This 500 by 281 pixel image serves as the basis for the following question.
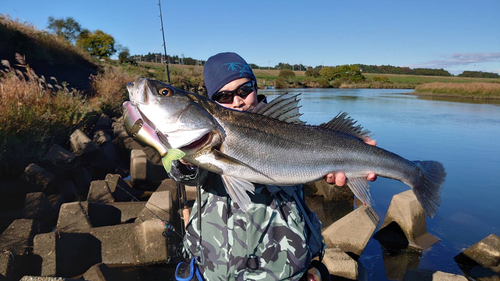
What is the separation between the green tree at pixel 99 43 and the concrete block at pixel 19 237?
60.8 metres

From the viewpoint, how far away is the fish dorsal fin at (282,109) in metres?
2.63

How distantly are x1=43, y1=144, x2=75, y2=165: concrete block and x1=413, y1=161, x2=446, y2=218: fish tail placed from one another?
733 cm

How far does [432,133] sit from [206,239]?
16.6 m

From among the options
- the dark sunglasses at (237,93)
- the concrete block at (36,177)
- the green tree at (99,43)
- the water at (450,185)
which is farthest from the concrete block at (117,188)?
the green tree at (99,43)

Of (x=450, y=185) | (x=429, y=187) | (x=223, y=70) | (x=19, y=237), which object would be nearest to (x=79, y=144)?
(x=19, y=237)

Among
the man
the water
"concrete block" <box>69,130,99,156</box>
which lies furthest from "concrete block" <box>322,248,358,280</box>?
"concrete block" <box>69,130,99,156</box>

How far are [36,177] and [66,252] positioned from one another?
260 centimetres

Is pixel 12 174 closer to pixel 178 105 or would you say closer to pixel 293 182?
pixel 178 105

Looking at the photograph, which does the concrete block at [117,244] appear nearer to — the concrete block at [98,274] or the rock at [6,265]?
the concrete block at [98,274]

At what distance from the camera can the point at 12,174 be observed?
663 centimetres

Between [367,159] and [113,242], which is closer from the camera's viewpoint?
[367,159]

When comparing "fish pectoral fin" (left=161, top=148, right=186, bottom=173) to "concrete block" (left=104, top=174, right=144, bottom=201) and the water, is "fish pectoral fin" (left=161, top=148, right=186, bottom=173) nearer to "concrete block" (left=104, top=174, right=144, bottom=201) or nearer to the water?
the water

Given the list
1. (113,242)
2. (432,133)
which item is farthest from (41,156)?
(432,133)

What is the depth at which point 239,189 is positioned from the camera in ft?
7.64
